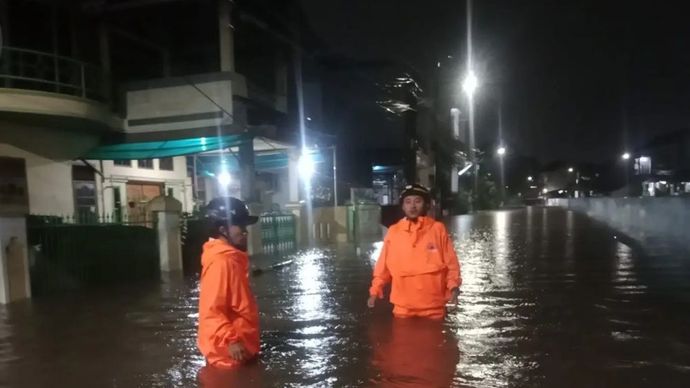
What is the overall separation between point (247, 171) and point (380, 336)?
9.92 metres

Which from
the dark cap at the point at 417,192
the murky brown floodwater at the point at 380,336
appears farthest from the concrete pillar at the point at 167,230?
the dark cap at the point at 417,192

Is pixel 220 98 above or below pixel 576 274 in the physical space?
above

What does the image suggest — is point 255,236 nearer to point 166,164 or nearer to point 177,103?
point 177,103

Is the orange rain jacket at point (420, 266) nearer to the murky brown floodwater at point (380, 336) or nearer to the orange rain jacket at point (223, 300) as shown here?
the murky brown floodwater at point (380, 336)

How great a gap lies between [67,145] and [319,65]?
10.5 meters

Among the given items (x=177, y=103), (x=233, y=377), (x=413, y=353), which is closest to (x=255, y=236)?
(x=177, y=103)

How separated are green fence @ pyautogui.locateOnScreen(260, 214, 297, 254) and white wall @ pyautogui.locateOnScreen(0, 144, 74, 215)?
16.1ft

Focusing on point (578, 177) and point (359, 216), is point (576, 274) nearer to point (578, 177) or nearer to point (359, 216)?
point (359, 216)

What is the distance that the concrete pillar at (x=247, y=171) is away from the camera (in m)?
15.0

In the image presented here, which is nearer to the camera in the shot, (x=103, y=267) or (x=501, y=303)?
(x=501, y=303)

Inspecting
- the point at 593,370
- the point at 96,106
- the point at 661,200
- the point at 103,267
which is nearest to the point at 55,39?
the point at 96,106

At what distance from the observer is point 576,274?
32.0 feet

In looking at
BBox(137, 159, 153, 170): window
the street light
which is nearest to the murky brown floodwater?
BBox(137, 159, 153, 170): window

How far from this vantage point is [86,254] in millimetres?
9844
